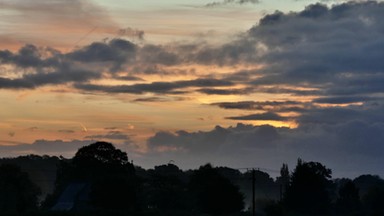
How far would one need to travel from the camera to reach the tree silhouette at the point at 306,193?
130m

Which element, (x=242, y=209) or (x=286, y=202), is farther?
(x=286, y=202)

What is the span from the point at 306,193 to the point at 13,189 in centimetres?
Result: 4539

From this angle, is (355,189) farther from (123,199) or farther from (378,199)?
(123,199)

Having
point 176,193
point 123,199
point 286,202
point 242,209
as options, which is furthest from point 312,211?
point 123,199

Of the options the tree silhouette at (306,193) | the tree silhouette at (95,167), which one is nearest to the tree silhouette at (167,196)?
the tree silhouette at (95,167)

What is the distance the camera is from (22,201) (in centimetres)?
11419

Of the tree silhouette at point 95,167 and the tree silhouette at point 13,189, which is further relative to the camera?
the tree silhouette at point 95,167

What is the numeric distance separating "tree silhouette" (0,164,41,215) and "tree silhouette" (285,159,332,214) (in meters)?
40.4

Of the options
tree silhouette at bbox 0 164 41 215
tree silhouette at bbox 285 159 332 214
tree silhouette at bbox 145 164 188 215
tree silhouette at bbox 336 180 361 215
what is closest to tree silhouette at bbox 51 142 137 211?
tree silhouette at bbox 145 164 188 215

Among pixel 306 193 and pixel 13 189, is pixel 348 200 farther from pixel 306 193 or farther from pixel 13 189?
pixel 13 189

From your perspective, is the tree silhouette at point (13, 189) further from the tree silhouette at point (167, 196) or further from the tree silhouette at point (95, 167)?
the tree silhouette at point (167, 196)

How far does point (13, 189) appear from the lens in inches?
4710

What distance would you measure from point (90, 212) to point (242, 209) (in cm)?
2868

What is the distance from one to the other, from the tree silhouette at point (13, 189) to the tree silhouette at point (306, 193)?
4040cm
